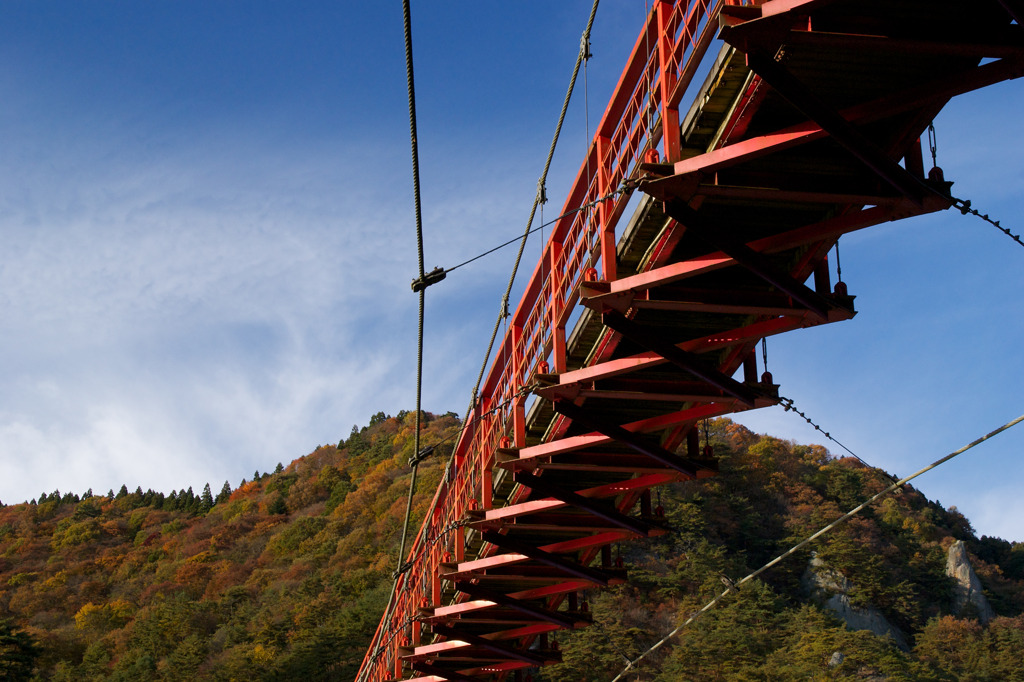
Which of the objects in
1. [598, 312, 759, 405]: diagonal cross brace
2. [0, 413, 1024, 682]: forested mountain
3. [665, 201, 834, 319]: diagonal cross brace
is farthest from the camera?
[0, 413, 1024, 682]: forested mountain

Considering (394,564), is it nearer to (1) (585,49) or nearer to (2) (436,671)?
(2) (436,671)

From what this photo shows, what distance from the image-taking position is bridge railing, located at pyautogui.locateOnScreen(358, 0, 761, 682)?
9.44 meters

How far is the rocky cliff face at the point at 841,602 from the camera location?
6706 cm

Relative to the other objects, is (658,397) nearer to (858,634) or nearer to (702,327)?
(702,327)

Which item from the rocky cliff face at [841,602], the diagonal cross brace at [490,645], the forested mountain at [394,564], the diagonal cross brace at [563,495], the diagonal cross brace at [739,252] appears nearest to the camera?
the diagonal cross brace at [739,252]

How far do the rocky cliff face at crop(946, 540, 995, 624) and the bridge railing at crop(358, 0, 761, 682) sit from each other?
6719 cm

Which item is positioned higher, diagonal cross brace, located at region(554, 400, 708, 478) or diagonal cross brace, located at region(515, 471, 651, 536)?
diagonal cross brace, located at region(554, 400, 708, 478)

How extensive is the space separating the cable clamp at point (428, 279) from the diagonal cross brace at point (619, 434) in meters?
2.46

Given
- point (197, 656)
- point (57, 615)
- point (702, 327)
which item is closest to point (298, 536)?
point (57, 615)

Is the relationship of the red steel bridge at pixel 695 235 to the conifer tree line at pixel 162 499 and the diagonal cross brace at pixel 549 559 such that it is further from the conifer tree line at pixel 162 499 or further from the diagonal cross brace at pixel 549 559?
the conifer tree line at pixel 162 499

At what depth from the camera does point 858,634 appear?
5403 centimetres

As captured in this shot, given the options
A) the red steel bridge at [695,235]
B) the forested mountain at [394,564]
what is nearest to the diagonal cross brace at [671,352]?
the red steel bridge at [695,235]

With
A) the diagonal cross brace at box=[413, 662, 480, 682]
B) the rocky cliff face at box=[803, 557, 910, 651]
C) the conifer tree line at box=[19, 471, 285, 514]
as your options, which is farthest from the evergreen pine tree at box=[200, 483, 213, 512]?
the diagonal cross brace at box=[413, 662, 480, 682]

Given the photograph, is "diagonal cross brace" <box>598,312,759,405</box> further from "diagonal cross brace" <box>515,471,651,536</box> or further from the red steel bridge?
"diagonal cross brace" <box>515,471,651,536</box>
